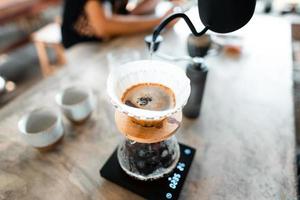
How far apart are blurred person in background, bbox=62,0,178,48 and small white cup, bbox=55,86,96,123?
0.68m

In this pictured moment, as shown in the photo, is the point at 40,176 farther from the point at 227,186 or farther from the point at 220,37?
the point at 220,37

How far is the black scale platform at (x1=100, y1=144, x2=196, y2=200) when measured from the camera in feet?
1.83

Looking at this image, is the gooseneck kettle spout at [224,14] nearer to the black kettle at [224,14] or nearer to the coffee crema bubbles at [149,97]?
the black kettle at [224,14]

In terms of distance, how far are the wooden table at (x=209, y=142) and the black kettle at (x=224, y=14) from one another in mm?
367

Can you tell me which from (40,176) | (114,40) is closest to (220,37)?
(114,40)

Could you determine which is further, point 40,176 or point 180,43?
point 180,43

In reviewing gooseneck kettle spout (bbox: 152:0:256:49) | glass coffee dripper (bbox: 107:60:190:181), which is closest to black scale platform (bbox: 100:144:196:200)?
glass coffee dripper (bbox: 107:60:190:181)

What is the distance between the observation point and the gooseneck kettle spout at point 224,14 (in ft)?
1.50

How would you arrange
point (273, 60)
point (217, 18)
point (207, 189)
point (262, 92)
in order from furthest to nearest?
point (273, 60), point (262, 92), point (207, 189), point (217, 18)

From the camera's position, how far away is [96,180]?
61 centimetres

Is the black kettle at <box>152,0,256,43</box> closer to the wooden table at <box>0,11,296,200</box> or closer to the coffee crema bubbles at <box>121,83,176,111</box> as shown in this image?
the coffee crema bubbles at <box>121,83,176,111</box>

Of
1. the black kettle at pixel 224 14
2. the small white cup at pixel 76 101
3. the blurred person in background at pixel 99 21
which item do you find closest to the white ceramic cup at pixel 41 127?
the small white cup at pixel 76 101

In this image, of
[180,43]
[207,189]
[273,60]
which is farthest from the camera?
[180,43]

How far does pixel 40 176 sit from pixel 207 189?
450 mm
